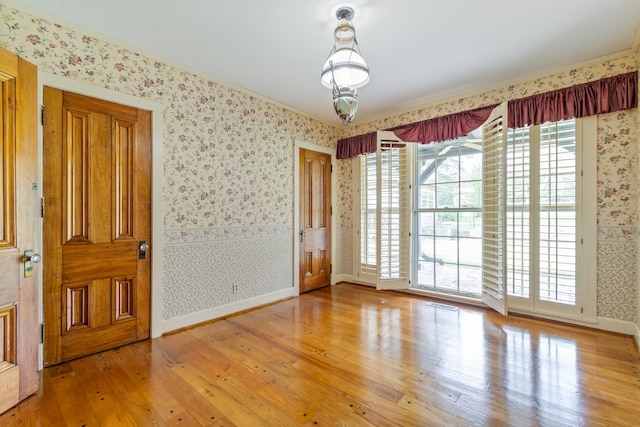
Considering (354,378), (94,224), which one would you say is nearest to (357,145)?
(354,378)

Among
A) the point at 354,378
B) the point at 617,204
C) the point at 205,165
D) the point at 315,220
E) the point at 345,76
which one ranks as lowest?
the point at 354,378

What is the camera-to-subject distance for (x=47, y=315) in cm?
224

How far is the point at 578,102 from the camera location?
2926mm

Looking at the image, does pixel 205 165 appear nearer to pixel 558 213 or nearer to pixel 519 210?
pixel 519 210

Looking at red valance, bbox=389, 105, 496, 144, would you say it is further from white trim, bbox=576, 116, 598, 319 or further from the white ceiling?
white trim, bbox=576, 116, 598, 319

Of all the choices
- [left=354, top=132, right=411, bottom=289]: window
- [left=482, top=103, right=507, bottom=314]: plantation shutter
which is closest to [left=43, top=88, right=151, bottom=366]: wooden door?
[left=354, top=132, right=411, bottom=289]: window

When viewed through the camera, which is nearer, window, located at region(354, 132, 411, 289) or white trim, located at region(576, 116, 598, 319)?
white trim, located at region(576, 116, 598, 319)

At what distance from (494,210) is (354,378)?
257 cm

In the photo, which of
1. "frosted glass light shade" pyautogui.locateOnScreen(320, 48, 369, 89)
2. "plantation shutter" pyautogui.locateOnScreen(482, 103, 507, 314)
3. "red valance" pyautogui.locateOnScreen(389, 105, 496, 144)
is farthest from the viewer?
"red valance" pyautogui.locateOnScreen(389, 105, 496, 144)

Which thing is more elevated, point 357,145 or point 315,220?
point 357,145

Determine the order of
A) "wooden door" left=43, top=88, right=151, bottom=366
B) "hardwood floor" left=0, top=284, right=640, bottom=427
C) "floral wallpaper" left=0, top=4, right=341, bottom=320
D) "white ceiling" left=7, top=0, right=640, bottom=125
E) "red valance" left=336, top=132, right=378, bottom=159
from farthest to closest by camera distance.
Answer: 1. "red valance" left=336, top=132, right=378, bottom=159
2. "floral wallpaper" left=0, top=4, right=341, bottom=320
3. "wooden door" left=43, top=88, right=151, bottom=366
4. "white ceiling" left=7, top=0, right=640, bottom=125
5. "hardwood floor" left=0, top=284, right=640, bottom=427

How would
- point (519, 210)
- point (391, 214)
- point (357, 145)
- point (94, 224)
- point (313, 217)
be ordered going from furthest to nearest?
point (357, 145) < point (313, 217) < point (391, 214) < point (519, 210) < point (94, 224)

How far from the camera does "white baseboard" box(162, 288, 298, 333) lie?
Result: 297 cm

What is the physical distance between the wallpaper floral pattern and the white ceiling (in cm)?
15
